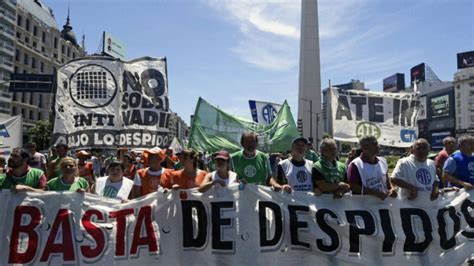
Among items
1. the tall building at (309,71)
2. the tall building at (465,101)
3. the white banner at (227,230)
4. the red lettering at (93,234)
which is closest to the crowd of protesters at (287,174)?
the white banner at (227,230)

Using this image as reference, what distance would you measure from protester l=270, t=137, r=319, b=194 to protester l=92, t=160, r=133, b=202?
1870 mm

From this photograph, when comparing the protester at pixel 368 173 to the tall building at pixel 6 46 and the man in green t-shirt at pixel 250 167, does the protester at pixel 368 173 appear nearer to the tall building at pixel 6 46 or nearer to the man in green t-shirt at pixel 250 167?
the man in green t-shirt at pixel 250 167

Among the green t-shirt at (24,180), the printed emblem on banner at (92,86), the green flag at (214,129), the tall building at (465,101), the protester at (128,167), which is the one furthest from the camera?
the tall building at (465,101)

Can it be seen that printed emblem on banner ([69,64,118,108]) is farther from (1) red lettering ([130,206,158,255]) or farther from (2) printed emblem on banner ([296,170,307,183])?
(2) printed emblem on banner ([296,170,307,183])

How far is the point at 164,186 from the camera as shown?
209 inches

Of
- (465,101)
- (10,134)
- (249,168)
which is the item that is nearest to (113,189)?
(249,168)

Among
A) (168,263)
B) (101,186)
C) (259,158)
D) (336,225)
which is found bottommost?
(168,263)

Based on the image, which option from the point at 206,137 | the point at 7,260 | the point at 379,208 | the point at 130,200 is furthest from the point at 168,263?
the point at 206,137

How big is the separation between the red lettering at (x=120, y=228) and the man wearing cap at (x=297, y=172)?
1.77m

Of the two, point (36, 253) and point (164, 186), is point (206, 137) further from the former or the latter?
point (36, 253)

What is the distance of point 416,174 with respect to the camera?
528 centimetres

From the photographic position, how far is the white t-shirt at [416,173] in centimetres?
526

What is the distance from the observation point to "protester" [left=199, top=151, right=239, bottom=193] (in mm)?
5098

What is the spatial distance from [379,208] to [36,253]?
392 centimetres
